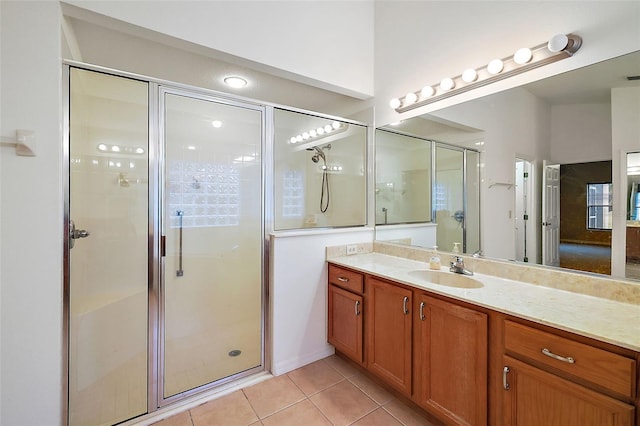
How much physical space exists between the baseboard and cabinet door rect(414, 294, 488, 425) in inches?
37.2

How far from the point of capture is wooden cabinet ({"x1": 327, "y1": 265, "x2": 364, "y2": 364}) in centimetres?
204

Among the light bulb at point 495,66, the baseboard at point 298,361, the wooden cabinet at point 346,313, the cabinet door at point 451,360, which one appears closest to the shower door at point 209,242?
the baseboard at point 298,361

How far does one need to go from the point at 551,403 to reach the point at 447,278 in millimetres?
881

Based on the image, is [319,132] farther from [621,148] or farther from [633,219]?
[633,219]

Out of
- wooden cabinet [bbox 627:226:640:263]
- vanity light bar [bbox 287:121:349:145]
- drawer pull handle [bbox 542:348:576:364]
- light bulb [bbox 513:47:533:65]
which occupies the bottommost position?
drawer pull handle [bbox 542:348:576:364]

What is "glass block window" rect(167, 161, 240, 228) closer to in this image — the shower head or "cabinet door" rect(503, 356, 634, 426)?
the shower head

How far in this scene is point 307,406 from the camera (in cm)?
181

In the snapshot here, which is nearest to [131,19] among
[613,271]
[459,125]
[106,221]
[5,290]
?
[106,221]

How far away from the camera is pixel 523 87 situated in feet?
5.36

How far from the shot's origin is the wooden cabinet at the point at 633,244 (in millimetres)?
1309

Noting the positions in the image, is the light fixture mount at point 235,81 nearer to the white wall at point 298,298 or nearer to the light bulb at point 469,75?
the white wall at point 298,298

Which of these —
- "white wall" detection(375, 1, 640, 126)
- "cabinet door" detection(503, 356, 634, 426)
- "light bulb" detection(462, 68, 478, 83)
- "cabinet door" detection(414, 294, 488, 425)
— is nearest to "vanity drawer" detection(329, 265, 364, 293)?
"cabinet door" detection(414, 294, 488, 425)

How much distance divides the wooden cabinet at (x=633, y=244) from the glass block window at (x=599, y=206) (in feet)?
0.25

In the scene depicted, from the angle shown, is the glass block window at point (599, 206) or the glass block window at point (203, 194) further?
the glass block window at point (203, 194)
